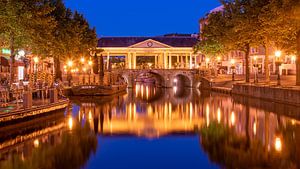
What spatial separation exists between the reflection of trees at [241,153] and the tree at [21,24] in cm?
1758

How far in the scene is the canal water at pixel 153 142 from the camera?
558 inches

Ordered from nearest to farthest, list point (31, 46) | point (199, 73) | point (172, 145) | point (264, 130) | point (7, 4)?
point (172, 145) < point (264, 130) < point (7, 4) < point (31, 46) < point (199, 73)

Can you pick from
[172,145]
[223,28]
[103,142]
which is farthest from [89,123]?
[223,28]

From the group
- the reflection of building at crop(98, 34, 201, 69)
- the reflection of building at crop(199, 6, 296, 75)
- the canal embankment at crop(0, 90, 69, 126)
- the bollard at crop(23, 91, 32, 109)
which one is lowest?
the canal embankment at crop(0, 90, 69, 126)

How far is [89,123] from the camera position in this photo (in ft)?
81.4

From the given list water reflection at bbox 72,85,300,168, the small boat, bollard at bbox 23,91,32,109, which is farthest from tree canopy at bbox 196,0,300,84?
bollard at bbox 23,91,32,109

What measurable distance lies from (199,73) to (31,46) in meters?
58.6

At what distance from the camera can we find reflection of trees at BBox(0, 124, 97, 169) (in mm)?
13633

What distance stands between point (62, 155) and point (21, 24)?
1855 cm

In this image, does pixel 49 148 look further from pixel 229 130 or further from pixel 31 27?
pixel 31 27

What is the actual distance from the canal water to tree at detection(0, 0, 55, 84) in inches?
310

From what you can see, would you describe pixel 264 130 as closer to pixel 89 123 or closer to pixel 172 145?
pixel 172 145

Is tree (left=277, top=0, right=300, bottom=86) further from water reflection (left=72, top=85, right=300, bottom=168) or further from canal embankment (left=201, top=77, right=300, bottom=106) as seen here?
water reflection (left=72, top=85, right=300, bottom=168)

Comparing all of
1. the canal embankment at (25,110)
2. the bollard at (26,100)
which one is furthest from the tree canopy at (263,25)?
the bollard at (26,100)
